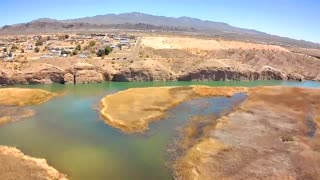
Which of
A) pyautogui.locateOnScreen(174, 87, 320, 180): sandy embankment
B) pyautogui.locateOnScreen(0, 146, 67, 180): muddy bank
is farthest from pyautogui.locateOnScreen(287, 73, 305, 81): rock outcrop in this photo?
pyautogui.locateOnScreen(0, 146, 67, 180): muddy bank

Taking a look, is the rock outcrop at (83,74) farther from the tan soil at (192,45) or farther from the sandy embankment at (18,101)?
the tan soil at (192,45)

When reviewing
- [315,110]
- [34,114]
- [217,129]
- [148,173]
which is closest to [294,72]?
[315,110]

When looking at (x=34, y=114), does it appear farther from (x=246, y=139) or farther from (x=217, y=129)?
(x=246, y=139)

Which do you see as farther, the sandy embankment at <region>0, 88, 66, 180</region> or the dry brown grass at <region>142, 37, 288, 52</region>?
the dry brown grass at <region>142, 37, 288, 52</region>

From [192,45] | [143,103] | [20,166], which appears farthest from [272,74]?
[20,166]

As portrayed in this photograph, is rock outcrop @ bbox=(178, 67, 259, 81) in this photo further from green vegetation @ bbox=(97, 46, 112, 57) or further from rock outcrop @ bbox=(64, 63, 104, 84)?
green vegetation @ bbox=(97, 46, 112, 57)
